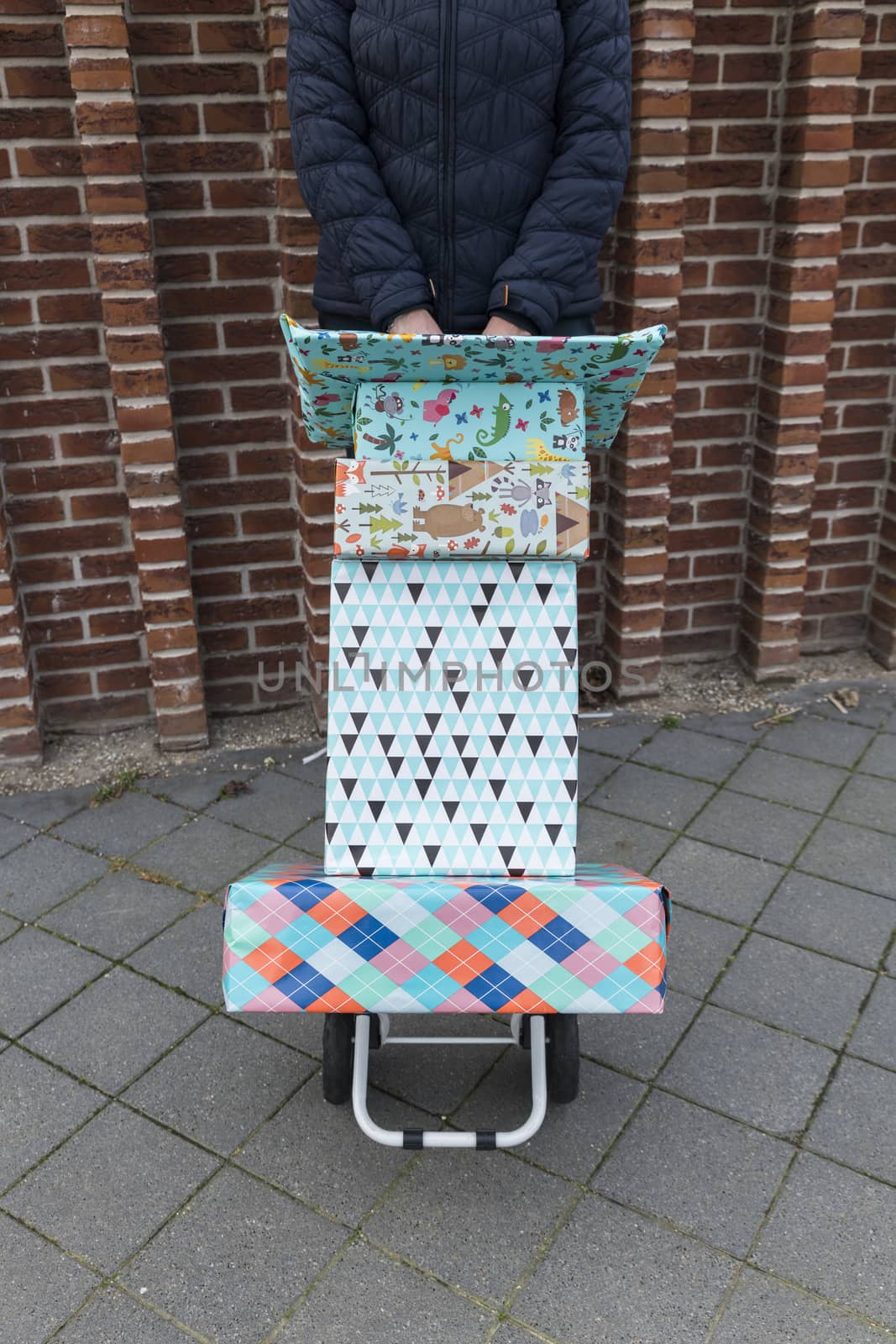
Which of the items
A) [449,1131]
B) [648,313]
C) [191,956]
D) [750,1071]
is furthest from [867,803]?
[191,956]

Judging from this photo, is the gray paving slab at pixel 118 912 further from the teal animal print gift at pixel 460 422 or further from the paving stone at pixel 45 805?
the teal animal print gift at pixel 460 422

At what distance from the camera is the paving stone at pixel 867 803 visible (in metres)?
3.23

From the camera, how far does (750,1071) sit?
7.74 feet

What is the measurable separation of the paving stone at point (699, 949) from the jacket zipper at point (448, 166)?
155 cm

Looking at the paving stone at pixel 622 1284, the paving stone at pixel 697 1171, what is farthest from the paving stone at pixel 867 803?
the paving stone at pixel 622 1284

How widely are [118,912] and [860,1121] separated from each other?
1817mm

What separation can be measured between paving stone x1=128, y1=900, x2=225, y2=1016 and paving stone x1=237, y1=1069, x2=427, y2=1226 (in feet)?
1.34

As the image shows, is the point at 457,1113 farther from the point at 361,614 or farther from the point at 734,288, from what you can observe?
the point at 734,288

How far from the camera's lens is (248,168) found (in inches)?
127

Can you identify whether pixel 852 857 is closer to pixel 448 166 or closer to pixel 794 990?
pixel 794 990

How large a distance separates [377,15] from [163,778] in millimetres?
2241

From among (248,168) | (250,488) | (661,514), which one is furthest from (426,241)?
(661,514)

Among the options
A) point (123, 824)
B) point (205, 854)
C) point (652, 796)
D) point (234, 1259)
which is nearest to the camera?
point (234, 1259)

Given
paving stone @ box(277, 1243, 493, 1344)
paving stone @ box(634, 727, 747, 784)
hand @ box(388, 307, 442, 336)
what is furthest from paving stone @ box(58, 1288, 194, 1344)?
paving stone @ box(634, 727, 747, 784)
